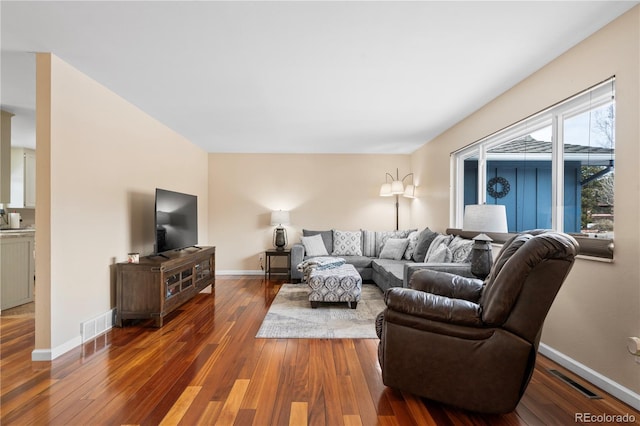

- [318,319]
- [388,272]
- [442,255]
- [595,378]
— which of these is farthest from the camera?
[388,272]

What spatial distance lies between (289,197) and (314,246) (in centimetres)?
122

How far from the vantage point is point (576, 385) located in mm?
2141

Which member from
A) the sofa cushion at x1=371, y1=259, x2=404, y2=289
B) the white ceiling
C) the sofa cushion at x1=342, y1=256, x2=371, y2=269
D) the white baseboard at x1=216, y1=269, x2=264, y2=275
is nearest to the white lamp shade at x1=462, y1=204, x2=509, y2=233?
the white ceiling

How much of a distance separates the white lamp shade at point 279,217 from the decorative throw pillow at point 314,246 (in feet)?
1.63

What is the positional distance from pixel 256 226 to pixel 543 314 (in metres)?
5.24

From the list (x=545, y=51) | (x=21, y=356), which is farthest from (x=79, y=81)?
(x=545, y=51)

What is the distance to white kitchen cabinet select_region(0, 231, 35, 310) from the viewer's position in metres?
3.80

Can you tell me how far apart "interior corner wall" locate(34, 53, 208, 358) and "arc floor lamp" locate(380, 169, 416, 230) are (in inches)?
159

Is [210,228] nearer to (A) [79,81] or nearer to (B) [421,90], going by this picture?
(A) [79,81]

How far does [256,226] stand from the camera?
627cm

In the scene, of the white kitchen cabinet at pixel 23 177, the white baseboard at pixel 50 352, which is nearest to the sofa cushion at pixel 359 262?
the white baseboard at pixel 50 352

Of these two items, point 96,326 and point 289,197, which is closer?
point 96,326

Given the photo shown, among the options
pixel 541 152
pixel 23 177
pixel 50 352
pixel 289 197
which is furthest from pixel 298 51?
pixel 23 177

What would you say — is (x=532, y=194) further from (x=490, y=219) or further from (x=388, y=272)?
(x=388, y=272)
